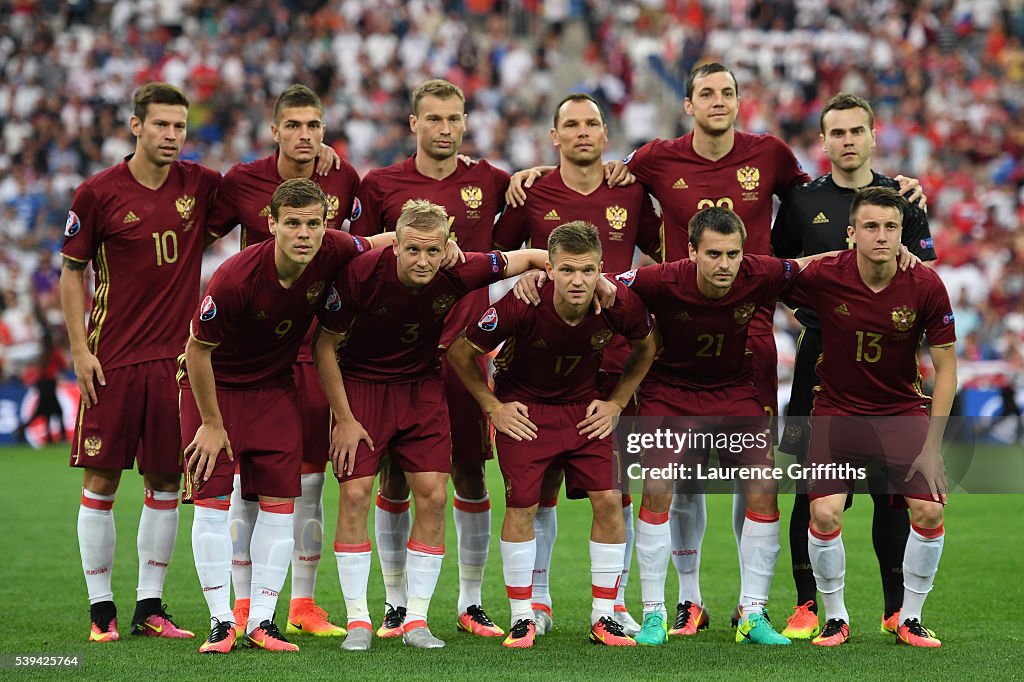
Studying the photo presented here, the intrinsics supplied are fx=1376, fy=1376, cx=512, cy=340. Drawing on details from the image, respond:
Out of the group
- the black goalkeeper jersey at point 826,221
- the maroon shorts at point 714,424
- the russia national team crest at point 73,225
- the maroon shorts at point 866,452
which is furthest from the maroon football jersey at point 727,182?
the russia national team crest at point 73,225

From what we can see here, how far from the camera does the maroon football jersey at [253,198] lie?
24.3 feet

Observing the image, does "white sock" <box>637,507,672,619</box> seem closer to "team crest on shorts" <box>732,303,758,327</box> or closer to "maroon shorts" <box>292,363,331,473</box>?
"team crest on shorts" <box>732,303,758,327</box>

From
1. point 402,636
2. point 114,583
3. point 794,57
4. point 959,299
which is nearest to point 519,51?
point 794,57

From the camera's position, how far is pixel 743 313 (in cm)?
685

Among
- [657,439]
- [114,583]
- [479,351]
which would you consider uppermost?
[479,351]

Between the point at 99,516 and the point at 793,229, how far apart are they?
3.97 metres

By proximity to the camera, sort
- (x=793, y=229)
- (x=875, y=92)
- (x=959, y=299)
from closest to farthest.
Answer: (x=793, y=229)
(x=959, y=299)
(x=875, y=92)

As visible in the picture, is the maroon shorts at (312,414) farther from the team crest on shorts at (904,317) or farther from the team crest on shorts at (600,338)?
the team crest on shorts at (904,317)

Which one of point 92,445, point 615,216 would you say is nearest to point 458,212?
point 615,216

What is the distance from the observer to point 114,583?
8.77 metres

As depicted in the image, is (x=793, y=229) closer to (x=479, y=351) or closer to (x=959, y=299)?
(x=479, y=351)

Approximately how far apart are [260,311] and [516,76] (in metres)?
18.0

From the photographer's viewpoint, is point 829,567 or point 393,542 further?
point 393,542

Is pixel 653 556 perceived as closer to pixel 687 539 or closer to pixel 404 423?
pixel 687 539
